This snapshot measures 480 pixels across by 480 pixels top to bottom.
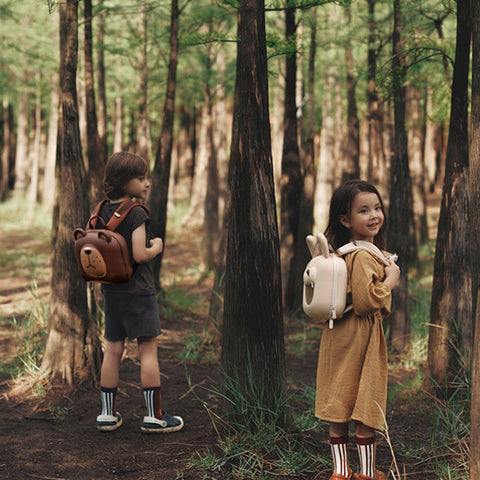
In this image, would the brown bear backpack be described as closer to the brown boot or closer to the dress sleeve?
the dress sleeve

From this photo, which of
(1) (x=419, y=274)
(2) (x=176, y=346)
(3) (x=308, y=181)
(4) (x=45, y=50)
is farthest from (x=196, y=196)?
(2) (x=176, y=346)

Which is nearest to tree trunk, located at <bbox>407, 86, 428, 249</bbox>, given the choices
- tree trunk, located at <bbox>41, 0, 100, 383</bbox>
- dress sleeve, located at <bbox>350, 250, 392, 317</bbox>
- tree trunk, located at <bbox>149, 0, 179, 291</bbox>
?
tree trunk, located at <bbox>149, 0, 179, 291</bbox>

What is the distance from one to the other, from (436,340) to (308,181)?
13.4ft

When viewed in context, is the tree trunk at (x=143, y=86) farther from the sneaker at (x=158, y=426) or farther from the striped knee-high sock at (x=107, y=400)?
the sneaker at (x=158, y=426)

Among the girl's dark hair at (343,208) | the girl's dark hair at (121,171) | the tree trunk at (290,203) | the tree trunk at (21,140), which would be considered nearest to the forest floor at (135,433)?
the girl's dark hair at (343,208)

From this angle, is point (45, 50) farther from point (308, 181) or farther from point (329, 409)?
point (329, 409)

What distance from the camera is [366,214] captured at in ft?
10.7

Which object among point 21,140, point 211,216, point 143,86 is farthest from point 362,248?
point 21,140

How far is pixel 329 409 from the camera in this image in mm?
3189

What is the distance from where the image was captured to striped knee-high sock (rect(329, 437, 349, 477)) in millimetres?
3184

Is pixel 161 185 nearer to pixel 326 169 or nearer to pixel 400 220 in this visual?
pixel 400 220

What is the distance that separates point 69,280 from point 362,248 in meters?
2.71

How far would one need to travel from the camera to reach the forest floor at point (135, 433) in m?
3.59

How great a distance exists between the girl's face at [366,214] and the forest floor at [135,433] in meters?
1.28
